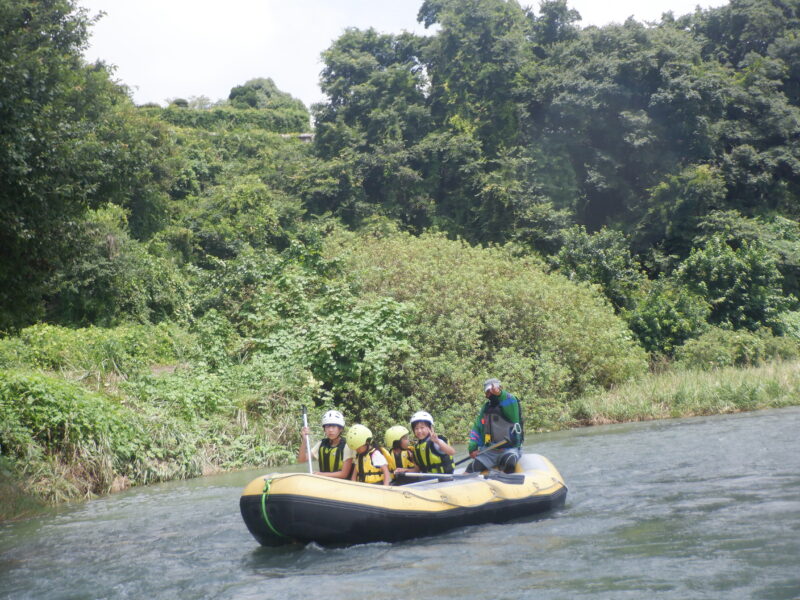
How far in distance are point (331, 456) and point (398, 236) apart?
705 inches

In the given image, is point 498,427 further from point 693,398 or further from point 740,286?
point 740,286

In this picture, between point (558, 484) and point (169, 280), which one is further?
point (169, 280)

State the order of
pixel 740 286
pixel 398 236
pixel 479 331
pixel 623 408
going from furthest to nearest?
pixel 740 286, pixel 398 236, pixel 479 331, pixel 623 408

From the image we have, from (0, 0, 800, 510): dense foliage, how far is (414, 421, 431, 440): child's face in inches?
216

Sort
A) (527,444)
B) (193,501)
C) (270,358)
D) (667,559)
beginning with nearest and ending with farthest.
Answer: (667,559) < (193,501) < (527,444) < (270,358)

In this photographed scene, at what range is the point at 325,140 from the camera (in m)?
34.7

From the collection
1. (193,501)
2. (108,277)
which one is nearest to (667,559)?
(193,501)

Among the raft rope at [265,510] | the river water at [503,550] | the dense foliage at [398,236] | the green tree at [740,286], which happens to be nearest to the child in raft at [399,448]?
the river water at [503,550]

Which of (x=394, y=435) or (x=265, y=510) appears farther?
(x=394, y=435)

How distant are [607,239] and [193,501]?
20.8 metres

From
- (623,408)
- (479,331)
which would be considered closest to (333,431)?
(623,408)

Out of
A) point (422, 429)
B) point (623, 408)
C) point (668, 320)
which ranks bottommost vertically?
point (623, 408)

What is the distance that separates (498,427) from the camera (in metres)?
10.5

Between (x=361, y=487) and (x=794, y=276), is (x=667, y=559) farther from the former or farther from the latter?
(x=794, y=276)
